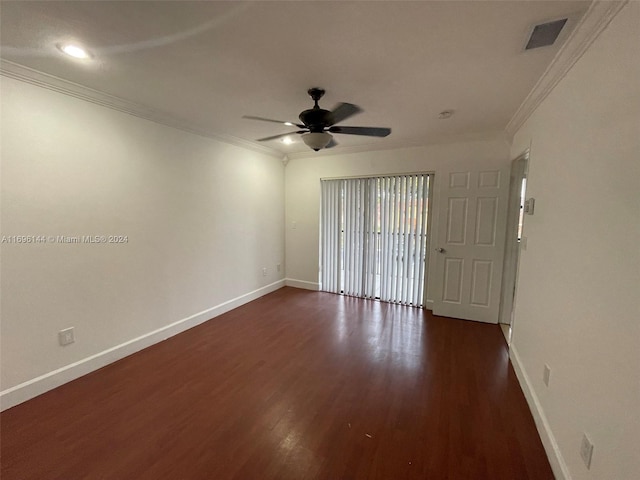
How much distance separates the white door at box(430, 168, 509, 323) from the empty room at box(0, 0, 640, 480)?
1.0 inches

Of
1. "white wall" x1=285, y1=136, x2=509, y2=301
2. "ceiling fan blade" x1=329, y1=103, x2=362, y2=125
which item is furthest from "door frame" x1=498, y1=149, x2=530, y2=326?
"ceiling fan blade" x1=329, y1=103, x2=362, y2=125

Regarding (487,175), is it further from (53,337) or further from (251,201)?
(53,337)

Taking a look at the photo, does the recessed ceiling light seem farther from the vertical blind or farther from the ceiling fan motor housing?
the vertical blind

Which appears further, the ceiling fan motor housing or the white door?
the white door

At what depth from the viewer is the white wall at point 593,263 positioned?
1054 mm

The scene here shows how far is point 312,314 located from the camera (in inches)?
151

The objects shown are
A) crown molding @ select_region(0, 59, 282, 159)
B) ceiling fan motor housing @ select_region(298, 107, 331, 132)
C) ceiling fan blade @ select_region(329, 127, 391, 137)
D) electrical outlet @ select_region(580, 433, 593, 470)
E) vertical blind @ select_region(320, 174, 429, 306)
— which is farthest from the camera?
vertical blind @ select_region(320, 174, 429, 306)

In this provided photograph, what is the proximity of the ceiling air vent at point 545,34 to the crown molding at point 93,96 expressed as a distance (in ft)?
10.2

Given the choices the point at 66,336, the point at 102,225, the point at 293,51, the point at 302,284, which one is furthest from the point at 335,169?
the point at 66,336

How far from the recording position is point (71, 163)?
2242 millimetres

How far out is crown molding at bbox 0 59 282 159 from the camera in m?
1.90

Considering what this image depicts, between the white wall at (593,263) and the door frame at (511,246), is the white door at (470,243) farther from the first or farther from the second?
the white wall at (593,263)

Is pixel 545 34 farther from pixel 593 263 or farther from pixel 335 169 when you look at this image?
pixel 335 169

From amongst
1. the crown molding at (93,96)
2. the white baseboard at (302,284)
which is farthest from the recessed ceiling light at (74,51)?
Result: the white baseboard at (302,284)
